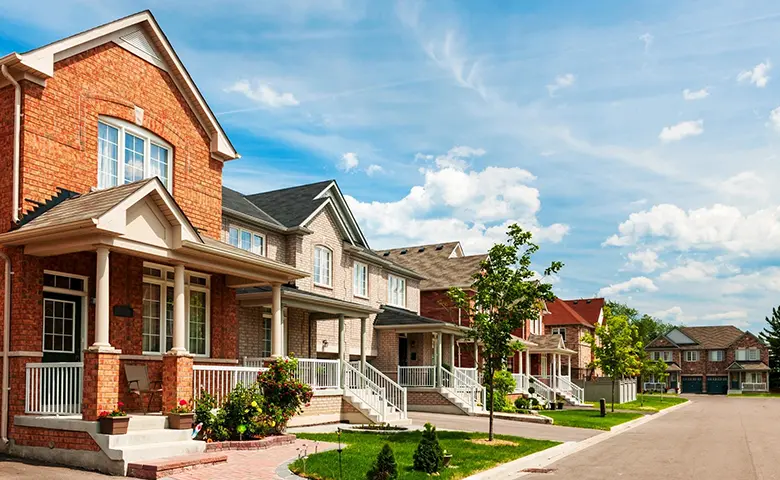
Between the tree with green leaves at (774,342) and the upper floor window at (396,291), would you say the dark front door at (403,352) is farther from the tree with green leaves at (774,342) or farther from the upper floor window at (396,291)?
the tree with green leaves at (774,342)

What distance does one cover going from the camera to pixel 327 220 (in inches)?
1155

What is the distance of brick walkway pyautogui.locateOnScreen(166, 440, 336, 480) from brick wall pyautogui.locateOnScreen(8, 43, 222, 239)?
6.23 metres

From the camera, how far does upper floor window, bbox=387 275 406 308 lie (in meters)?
35.6

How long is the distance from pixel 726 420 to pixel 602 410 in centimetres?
660

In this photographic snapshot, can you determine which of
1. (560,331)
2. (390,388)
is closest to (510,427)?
(390,388)

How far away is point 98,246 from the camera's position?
45.6 ft

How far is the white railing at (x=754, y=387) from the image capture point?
96.7 metres

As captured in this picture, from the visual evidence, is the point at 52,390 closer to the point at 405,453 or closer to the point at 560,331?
the point at 405,453

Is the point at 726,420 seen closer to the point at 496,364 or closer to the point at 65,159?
the point at 496,364

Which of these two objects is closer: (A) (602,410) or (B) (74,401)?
(B) (74,401)

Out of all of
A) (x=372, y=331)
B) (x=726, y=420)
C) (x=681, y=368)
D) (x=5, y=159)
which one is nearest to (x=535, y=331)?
(x=726, y=420)

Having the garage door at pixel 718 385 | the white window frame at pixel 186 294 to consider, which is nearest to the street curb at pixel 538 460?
the white window frame at pixel 186 294

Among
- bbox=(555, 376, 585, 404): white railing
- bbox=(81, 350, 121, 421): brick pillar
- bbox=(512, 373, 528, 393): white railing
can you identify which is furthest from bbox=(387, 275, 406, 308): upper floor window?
bbox=(81, 350, 121, 421): brick pillar

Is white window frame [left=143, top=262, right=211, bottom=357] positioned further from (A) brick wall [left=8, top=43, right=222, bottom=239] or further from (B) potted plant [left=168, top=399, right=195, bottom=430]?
(B) potted plant [left=168, top=399, right=195, bottom=430]
